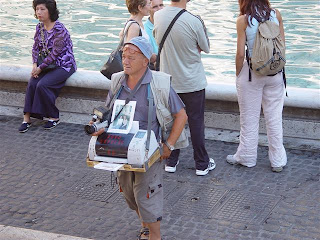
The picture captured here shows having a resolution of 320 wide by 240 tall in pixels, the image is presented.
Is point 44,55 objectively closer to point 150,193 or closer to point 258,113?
point 258,113

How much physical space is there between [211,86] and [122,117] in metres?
2.80

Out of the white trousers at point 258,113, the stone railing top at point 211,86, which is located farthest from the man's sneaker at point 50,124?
the white trousers at point 258,113

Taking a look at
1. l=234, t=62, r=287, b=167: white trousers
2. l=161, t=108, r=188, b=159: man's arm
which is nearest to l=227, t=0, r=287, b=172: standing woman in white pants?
l=234, t=62, r=287, b=167: white trousers

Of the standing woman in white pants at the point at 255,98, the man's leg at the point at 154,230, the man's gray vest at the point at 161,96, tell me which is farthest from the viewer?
the standing woman in white pants at the point at 255,98

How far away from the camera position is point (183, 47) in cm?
674

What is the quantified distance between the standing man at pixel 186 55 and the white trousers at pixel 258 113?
1.45ft

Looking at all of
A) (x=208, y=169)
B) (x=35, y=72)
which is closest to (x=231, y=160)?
(x=208, y=169)

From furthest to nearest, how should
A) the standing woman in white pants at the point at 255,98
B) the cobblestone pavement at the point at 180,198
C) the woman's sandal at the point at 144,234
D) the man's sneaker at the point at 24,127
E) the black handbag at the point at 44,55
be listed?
the black handbag at the point at 44,55 → the man's sneaker at the point at 24,127 → the standing woman in white pants at the point at 255,98 → the cobblestone pavement at the point at 180,198 → the woman's sandal at the point at 144,234

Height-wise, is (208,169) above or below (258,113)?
below

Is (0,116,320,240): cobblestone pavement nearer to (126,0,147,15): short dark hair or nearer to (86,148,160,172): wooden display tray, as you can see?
(86,148,160,172): wooden display tray

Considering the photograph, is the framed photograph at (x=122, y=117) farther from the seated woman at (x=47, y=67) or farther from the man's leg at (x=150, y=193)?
the seated woman at (x=47, y=67)

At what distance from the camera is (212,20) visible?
1423 cm

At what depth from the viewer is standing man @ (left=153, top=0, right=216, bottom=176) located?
21.9 feet

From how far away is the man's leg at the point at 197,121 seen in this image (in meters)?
6.93
